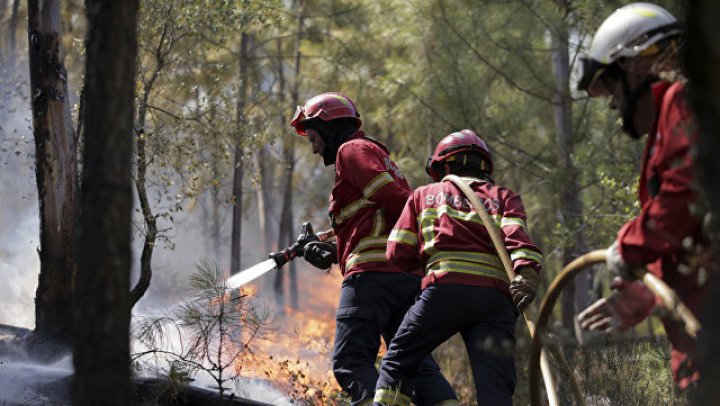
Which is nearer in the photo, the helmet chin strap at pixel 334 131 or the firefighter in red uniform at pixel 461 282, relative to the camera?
the firefighter in red uniform at pixel 461 282

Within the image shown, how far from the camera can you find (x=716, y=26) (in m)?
2.46

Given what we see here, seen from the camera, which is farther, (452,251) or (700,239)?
(452,251)

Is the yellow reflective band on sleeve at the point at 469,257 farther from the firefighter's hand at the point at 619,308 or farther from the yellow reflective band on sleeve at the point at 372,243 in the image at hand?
the firefighter's hand at the point at 619,308

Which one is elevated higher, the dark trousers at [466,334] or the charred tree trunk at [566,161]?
the charred tree trunk at [566,161]

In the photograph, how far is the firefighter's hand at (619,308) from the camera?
3.52 meters

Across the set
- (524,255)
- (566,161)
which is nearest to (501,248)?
(524,255)

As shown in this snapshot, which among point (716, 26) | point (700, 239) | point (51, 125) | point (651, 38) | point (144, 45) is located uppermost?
point (144, 45)

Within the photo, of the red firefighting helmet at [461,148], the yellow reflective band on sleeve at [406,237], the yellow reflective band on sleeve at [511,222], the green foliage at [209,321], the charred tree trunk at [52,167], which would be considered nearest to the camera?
the yellow reflective band on sleeve at [511,222]

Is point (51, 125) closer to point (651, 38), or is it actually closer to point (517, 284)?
point (517, 284)

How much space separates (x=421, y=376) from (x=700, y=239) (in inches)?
102

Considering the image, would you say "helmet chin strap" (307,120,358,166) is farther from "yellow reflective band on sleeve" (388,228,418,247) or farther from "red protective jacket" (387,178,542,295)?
"yellow reflective band on sleeve" (388,228,418,247)

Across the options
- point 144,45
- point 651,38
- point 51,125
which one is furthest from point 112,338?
point 144,45

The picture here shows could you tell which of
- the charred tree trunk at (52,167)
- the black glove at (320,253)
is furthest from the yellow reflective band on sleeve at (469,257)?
the charred tree trunk at (52,167)

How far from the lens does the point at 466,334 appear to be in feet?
17.1
